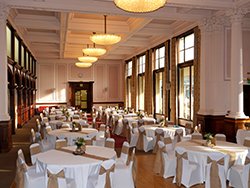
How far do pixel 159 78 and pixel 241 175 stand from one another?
11.1m

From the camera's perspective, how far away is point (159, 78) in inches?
625

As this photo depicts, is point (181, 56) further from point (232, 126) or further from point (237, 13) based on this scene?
point (232, 126)

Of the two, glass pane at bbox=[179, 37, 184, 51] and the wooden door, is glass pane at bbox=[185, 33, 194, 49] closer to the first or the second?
glass pane at bbox=[179, 37, 184, 51]

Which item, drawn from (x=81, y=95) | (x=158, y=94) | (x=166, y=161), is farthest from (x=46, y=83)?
(x=166, y=161)

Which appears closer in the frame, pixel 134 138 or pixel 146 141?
pixel 146 141

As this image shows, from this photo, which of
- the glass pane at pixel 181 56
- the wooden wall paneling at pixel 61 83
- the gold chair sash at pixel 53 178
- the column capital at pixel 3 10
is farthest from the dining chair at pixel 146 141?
the wooden wall paneling at pixel 61 83

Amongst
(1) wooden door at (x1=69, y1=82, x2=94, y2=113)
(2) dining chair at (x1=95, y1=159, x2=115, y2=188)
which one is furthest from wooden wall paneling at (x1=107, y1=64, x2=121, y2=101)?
(2) dining chair at (x1=95, y1=159, x2=115, y2=188)

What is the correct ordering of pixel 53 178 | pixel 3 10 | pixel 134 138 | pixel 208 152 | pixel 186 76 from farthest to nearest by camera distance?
pixel 186 76
pixel 134 138
pixel 3 10
pixel 208 152
pixel 53 178

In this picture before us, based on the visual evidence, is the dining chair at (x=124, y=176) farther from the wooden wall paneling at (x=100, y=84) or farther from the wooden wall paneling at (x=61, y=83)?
the wooden wall paneling at (x=100, y=84)

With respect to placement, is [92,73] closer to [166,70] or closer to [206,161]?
[166,70]

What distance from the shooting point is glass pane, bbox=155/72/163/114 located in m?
15.7

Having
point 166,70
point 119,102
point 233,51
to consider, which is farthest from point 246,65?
point 119,102

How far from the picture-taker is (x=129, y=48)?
751 inches

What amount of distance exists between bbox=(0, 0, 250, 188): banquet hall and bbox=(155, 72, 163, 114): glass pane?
6 cm
